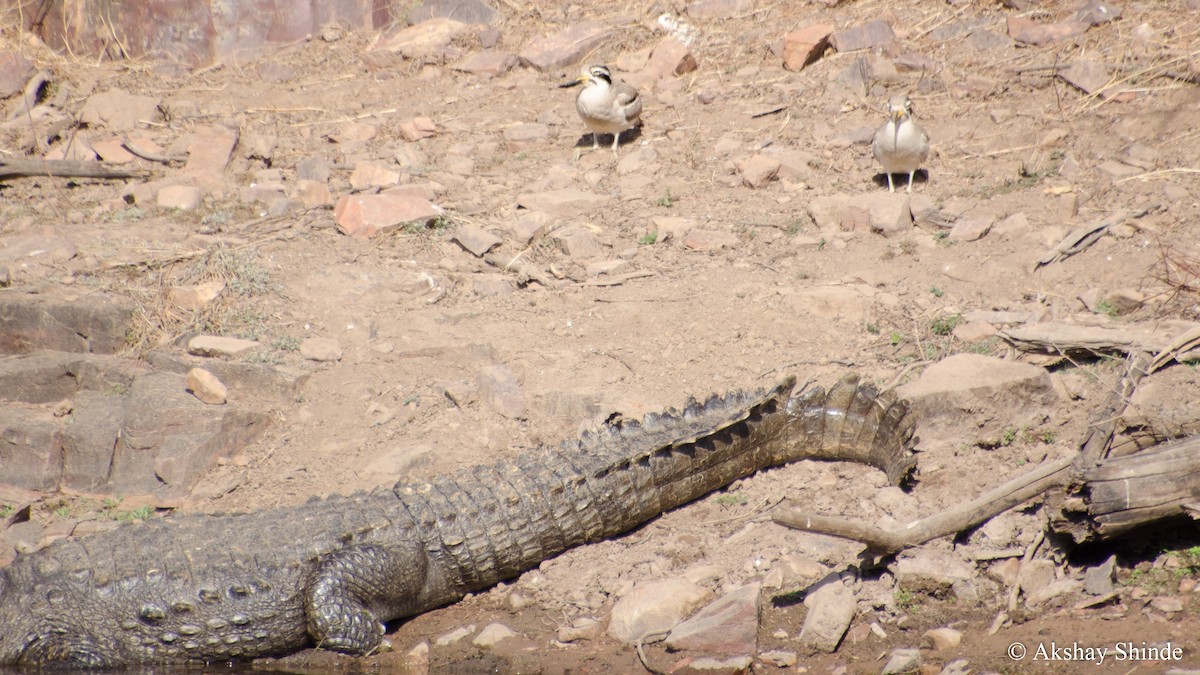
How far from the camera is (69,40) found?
34.4 feet

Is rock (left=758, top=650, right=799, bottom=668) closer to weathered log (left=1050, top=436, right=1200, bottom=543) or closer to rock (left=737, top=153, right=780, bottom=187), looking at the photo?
→ weathered log (left=1050, top=436, right=1200, bottom=543)

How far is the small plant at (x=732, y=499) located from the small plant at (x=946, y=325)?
1531 mm

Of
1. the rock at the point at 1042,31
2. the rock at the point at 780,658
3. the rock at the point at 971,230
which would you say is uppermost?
the rock at the point at 1042,31

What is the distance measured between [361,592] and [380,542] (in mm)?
217

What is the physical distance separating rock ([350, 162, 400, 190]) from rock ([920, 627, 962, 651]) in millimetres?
5524

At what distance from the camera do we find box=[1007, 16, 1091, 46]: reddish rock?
26.4 feet

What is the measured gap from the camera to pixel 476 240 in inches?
269

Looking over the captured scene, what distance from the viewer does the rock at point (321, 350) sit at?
5875 millimetres

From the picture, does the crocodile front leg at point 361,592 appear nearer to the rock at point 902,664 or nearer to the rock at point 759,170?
the rock at point 902,664

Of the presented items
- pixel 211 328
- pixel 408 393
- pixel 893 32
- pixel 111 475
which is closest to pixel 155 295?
pixel 211 328

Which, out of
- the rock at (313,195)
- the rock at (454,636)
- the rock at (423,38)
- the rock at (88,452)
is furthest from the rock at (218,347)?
the rock at (423,38)

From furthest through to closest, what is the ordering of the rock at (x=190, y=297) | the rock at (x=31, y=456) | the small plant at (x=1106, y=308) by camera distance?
the rock at (x=190, y=297) < the rock at (x=31, y=456) < the small plant at (x=1106, y=308)

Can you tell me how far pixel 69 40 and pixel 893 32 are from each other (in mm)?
8359

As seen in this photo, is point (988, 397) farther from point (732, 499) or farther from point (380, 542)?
point (380, 542)
